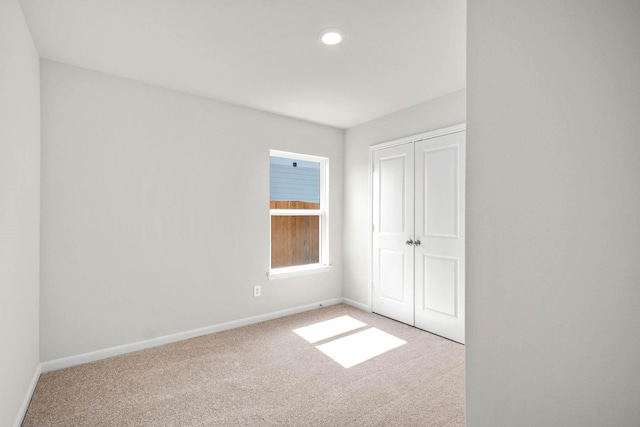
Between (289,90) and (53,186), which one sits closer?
(53,186)

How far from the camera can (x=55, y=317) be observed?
2539mm

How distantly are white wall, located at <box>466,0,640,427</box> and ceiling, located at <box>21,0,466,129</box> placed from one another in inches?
31.6

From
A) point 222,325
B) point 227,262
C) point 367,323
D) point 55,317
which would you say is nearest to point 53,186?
point 55,317

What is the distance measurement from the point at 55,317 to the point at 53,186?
3.50 ft

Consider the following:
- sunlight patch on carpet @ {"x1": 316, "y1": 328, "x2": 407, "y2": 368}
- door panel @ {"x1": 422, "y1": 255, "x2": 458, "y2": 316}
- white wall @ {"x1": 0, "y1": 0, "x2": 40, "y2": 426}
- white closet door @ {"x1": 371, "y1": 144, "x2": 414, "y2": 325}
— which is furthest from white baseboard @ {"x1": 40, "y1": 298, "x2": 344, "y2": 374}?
door panel @ {"x1": 422, "y1": 255, "x2": 458, "y2": 316}

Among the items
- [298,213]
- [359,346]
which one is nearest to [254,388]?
[359,346]

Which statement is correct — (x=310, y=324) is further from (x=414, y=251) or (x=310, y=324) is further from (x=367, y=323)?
(x=414, y=251)

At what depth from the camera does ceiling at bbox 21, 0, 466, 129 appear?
6.19 feet

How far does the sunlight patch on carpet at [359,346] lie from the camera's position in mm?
2754

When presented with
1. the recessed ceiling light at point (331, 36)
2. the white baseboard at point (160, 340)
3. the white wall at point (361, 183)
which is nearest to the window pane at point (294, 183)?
the white wall at point (361, 183)

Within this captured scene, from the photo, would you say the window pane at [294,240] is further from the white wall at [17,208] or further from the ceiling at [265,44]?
the white wall at [17,208]

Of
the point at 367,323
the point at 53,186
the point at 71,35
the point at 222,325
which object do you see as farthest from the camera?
the point at 367,323

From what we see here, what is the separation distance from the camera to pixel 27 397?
2.08 metres

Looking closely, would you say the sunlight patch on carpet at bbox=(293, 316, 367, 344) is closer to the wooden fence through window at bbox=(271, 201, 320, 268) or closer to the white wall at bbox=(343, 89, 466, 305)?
the white wall at bbox=(343, 89, 466, 305)
